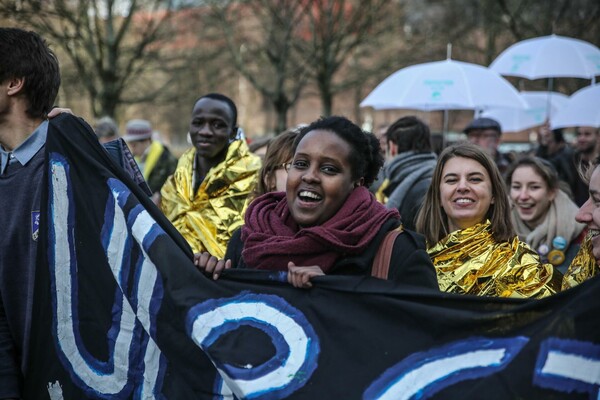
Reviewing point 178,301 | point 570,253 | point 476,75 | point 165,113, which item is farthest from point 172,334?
point 165,113

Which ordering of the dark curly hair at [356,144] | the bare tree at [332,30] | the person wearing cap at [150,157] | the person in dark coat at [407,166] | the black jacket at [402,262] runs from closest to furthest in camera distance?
the black jacket at [402,262] → the dark curly hair at [356,144] → the person in dark coat at [407,166] → the person wearing cap at [150,157] → the bare tree at [332,30]

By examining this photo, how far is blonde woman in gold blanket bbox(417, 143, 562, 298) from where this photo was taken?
3.61 metres

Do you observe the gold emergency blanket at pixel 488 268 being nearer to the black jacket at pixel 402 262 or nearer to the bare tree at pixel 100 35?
the black jacket at pixel 402 262

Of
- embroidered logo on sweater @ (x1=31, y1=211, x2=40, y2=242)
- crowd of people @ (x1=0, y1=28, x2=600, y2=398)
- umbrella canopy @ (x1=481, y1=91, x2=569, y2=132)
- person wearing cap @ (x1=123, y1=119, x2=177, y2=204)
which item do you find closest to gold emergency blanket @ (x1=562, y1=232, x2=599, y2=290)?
crowd of people @ (x1=0, y1=28, x2=600, y2=398)

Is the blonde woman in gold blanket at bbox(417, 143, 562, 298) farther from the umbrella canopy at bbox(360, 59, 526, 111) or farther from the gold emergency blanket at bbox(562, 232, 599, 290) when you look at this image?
the umbrella canopy at bbox(360, 59, 526, 111)

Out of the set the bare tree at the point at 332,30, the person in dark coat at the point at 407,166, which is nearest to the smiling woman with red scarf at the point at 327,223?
the person in dark coat at the point at 407,166

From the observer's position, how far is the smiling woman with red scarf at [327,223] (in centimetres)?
276

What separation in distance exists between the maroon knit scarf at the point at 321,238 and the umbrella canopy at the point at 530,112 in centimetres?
920

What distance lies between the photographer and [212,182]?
5.41 m

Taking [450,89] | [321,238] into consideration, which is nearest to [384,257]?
[321,238]

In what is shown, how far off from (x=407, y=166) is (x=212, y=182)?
1511mm

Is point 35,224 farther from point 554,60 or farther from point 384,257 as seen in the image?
point 554,60

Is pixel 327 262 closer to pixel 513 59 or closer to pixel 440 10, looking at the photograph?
pixel 513 59

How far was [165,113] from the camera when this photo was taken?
111 ft
